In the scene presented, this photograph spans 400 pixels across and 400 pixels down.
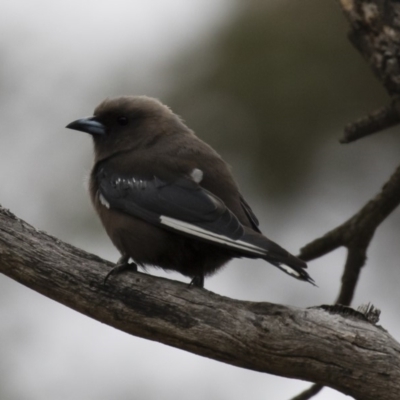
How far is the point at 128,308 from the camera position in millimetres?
4883

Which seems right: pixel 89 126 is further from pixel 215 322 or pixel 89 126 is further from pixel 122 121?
pixel 215 322

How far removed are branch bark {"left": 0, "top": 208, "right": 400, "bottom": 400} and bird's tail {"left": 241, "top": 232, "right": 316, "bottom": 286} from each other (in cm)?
20

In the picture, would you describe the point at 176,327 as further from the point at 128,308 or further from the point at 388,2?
the point at 388,2

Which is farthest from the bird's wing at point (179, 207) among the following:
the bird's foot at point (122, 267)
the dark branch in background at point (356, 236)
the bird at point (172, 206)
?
the dark branch in background at point (356, 236)

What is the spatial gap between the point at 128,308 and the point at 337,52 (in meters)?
3.38

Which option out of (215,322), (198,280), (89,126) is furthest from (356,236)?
(89,126)

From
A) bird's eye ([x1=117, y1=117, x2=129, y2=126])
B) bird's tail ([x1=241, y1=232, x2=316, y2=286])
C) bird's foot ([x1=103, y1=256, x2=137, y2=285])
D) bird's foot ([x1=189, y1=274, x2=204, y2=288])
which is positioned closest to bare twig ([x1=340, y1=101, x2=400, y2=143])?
bird's tail ([x1=241, y1=232, x2=316, y2=286])

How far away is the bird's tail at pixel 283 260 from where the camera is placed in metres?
4.66

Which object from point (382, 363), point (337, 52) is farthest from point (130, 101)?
point (382, 363)

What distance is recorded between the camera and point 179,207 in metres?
5.34

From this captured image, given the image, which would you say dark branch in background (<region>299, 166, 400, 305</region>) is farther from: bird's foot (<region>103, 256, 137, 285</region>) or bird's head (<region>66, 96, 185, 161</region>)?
bird's head (<region>66, 96, 185, 161</region>)

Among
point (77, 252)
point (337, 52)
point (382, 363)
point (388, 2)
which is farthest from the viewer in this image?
point (337, 52)

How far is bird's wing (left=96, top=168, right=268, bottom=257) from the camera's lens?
198 inches

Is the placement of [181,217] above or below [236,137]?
below
